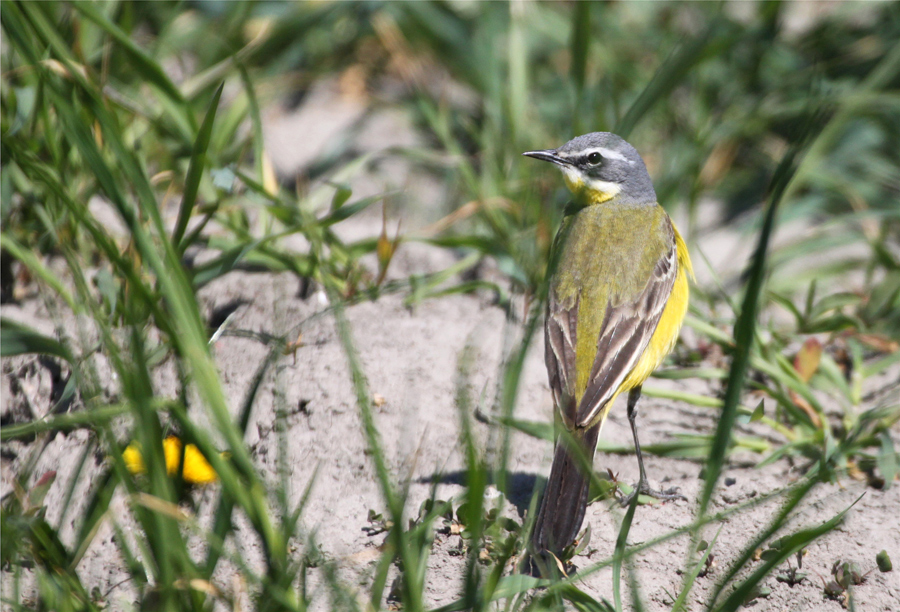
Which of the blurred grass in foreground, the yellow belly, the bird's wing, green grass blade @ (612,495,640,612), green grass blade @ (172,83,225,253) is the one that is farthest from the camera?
the yellow belly

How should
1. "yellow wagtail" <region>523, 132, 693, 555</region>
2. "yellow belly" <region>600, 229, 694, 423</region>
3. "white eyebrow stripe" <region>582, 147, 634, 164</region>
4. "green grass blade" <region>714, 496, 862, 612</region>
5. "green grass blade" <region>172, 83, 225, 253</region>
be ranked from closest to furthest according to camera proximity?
"green grass blade" <region>714, 496, 862, 612</region>
"yellow wagtail" <region>523, 132, 693, 555</region>
"green grass blade" <region>172, 83, 225, 253</region>
"yellow belly" <region>600, 229, 694, 423</region>
"white eyebrow stripe" <region>582, 147, 634, 164</region>

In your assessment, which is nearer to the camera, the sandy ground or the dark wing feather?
the sandy ground

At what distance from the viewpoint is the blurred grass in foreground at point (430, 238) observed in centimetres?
246

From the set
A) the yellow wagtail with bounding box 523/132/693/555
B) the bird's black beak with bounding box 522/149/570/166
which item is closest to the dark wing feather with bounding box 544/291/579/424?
the yellow wagtail with bounding box 523/132/693/555

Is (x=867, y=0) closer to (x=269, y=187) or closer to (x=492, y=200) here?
(x=492, y=200)

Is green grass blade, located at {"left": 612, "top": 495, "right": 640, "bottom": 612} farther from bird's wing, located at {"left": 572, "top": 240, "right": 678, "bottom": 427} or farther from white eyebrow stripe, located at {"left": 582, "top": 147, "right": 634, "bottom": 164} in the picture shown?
white eyebrow stripe, located at {"left": 582, "top": 147, "right": 634, "bottom": 164}

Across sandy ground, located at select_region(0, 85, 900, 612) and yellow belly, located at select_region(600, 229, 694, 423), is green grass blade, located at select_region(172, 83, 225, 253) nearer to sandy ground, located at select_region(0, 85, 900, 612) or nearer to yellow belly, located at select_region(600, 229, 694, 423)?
sandy ground, located at select_region(0, 85, 900, 612)

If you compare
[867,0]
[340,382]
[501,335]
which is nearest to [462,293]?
[501,335]

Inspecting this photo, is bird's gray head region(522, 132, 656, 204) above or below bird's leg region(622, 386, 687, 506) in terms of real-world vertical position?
above

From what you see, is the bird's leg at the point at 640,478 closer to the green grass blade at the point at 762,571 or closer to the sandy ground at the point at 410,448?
the sandy ground at the point at 410,448

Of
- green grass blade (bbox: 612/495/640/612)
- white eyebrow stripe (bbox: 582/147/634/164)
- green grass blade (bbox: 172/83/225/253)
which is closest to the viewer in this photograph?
green grass blade (bbox: 612/495/640/612)

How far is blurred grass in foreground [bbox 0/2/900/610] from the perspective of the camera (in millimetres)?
2461

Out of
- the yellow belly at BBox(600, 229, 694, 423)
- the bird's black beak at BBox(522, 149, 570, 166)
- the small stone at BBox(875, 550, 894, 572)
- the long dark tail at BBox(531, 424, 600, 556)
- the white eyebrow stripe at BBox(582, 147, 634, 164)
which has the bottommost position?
the long dark tail at BBox(531, 424, 600, 556)

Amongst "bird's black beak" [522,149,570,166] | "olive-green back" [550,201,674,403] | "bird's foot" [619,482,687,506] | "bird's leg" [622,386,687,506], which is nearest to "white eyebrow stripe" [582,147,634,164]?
"bird's black beak" [522,149,570,166]
